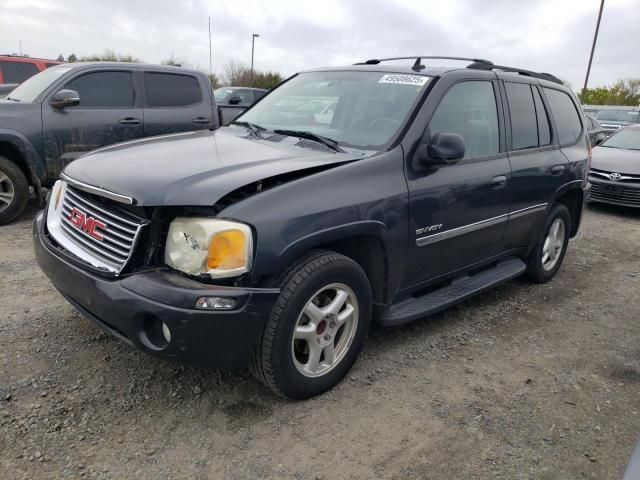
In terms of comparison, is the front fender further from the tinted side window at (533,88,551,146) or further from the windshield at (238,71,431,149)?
the tinted side window at (533,88,551,146)

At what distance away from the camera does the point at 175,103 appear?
683 cm

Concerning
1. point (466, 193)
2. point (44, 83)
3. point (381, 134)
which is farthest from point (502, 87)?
point (44, 83)

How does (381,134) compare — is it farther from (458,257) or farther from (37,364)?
(37,364)

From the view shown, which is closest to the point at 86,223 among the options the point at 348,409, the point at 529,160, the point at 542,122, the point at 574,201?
the point at 348,409

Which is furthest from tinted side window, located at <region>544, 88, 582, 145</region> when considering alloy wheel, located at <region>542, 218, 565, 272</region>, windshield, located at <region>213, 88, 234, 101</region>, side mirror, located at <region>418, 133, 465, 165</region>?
windshield, located at <region>213, 88, 234, 101</region>

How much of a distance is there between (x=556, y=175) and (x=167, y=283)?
3386 mm

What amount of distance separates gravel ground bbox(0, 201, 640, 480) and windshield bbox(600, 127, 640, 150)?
21.3 ft

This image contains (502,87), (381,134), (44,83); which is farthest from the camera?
(44,83)

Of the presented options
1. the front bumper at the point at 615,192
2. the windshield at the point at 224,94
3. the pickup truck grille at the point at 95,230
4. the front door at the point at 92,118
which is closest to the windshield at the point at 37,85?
the front door at the point at 92,118

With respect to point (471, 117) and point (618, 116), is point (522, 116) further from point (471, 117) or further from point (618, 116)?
point (618, 116)

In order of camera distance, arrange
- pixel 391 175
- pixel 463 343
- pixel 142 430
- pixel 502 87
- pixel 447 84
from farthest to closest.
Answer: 1. pixel 502 87
2. pixel 463 343
3. pixel 447 84
4. pixel 391 175
5. pixel 142 430

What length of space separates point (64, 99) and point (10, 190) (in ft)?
3.74

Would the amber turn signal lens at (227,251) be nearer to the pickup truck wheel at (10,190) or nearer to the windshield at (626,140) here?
the pickup truck wheel at (10,190)

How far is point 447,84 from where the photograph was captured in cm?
338
